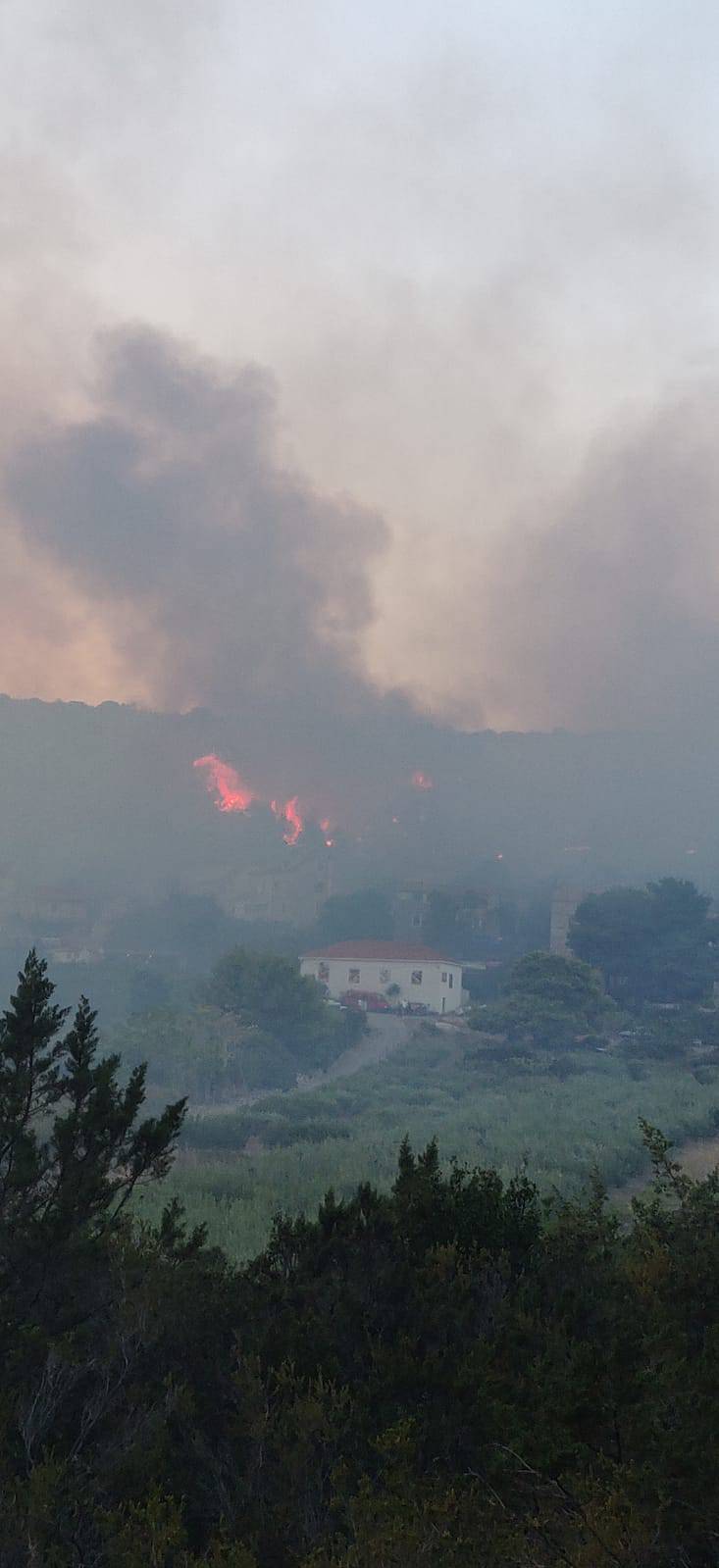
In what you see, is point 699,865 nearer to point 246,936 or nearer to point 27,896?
point 246,936

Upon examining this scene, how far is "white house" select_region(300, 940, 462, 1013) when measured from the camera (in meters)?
94.4

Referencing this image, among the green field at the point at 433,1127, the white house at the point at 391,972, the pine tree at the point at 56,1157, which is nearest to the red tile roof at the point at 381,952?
the white house at the point at 391,972

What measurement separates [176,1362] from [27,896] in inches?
5733

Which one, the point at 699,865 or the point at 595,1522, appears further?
the point at 699,865

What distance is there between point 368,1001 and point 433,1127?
50531mm

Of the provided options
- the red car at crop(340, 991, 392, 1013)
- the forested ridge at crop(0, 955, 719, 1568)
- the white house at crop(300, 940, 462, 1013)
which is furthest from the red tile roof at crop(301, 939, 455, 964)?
the forested ridge at crop(0, 955, 719, 1568)

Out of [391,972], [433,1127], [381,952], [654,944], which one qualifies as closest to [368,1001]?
[391,972]

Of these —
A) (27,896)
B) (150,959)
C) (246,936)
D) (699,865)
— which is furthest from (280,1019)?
(699,865)

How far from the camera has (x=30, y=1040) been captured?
39.2ft

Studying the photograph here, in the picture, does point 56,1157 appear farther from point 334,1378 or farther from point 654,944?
point 654,944

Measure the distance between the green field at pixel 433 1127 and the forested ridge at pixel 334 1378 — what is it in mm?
9581

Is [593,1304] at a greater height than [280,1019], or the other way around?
[280,1019]

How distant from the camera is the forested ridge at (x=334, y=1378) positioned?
672 centimetres

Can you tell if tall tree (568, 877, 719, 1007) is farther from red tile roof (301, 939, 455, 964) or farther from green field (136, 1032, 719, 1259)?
green field (136, 1032, 719, 1259)
